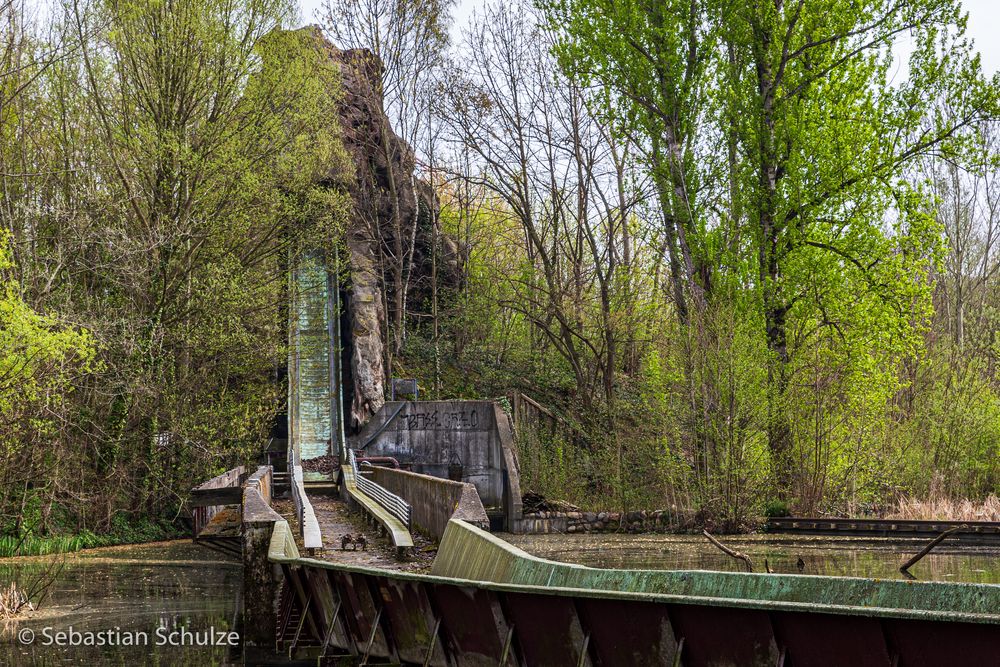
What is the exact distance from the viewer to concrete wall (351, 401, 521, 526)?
30422 millimetres

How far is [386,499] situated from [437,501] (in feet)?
9.42

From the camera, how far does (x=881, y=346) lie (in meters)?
24.6

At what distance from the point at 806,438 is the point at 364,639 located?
49.9 feet

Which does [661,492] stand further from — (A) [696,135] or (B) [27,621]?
(B) [27,621]

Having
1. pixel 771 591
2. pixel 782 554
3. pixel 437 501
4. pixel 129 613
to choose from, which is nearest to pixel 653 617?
pixel 771 591

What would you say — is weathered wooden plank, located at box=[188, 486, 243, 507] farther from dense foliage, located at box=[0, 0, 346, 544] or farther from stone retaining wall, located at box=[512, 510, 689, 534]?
stone retaining wall, located at box=[512, 510, 689, 534]

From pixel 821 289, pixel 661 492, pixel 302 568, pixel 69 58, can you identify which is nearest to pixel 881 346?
pixel 821 289

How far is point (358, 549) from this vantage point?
668 inches

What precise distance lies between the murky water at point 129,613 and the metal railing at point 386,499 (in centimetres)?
295

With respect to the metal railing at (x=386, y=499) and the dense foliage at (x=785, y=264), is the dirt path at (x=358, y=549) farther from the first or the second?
the dense foliage at (x=785, y=264)

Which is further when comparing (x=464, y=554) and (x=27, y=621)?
(x=27, y=621)

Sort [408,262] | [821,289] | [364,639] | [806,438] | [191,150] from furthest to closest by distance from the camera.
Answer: [408,262] < [191,150] < [821,289] < [806,438] < [364,639]

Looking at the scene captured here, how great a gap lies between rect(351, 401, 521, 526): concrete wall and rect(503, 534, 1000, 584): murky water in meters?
6.68

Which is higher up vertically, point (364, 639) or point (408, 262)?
point (408, 262)
